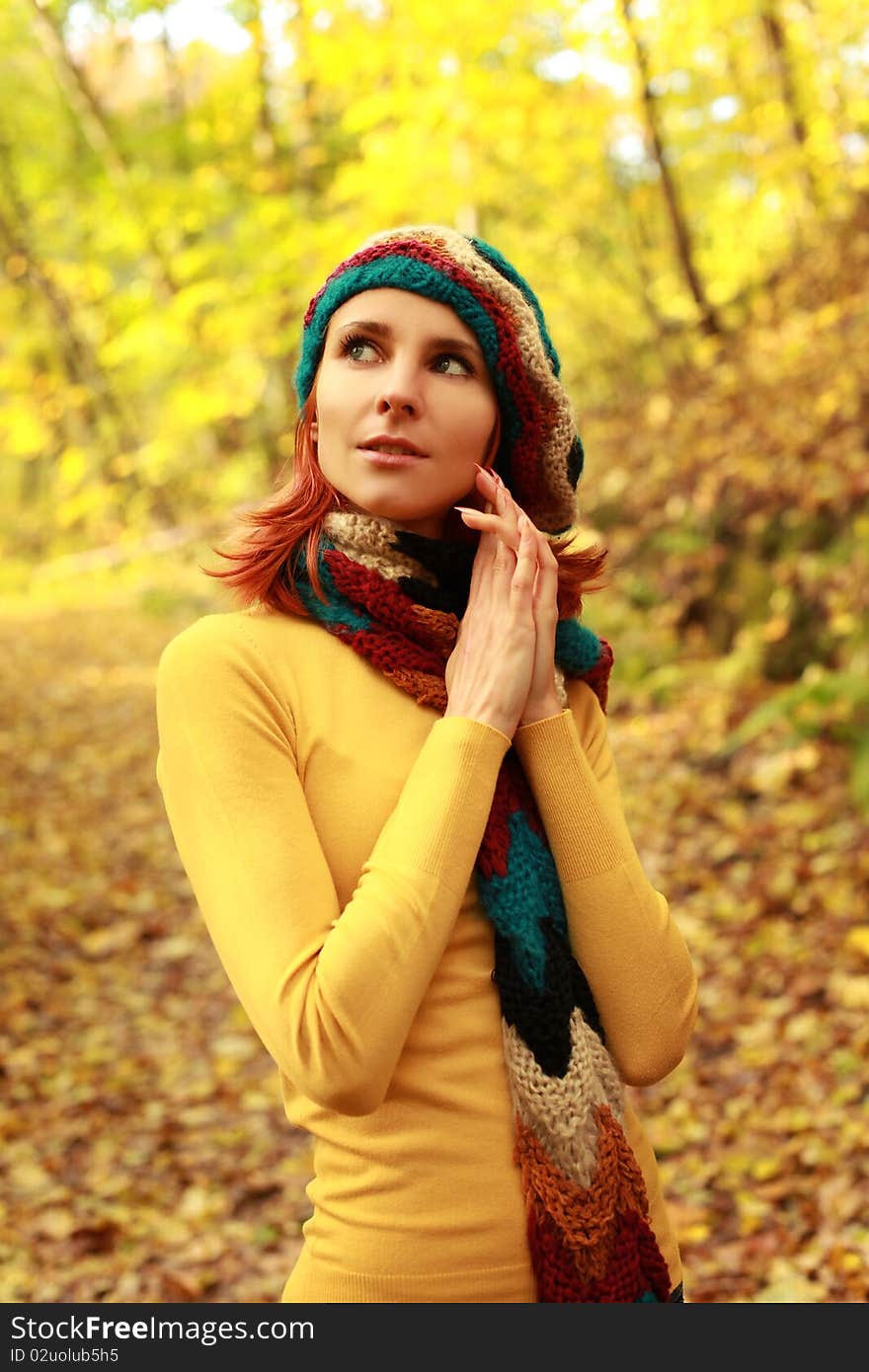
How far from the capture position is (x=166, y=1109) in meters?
4.52

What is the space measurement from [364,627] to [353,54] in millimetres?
7711

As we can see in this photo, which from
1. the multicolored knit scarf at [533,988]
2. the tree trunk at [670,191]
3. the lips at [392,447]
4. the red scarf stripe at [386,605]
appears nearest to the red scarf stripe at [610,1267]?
the multicolored knit scarf at [533,988]

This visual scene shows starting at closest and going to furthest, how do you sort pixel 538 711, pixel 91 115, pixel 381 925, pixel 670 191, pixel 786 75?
pixel 381 925 → pixel 538 711 → pixel 670 191 → pixel 786 75 → pixel 91 115

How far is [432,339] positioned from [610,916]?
846 millimetres

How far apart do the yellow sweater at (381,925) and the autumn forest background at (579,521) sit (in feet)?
7.74

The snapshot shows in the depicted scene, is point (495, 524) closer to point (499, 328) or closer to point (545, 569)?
point (545, 569)

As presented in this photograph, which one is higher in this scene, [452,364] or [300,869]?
[452,364]

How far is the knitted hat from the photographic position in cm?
157

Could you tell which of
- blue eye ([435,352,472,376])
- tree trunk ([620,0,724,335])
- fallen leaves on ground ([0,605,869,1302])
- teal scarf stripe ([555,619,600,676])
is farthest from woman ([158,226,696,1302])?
tree trunk ([620,0,724,335])

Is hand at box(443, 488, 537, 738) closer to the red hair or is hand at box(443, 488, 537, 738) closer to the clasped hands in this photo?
the clasped hands

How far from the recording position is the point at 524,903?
1510 millimetres

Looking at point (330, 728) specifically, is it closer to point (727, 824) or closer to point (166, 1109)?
point (166, 1109)

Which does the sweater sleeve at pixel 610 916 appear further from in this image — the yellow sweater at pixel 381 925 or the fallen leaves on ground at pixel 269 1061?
the fallen leaves on ground at pixel 269 1061

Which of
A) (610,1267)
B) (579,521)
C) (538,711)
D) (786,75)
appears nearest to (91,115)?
(786,75)
